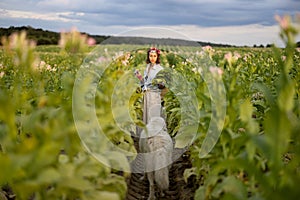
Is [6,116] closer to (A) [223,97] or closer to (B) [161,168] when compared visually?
(A) [223,97]

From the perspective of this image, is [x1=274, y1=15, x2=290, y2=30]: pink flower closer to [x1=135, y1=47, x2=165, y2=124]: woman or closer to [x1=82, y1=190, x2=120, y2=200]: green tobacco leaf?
[x1=82, y1=190, x2=120, y2=200]: green tobacco leaf

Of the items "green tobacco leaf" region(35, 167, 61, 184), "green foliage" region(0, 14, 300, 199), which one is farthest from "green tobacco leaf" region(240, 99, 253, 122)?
"green tobacco leaf" region(35, 167, 61, 184)

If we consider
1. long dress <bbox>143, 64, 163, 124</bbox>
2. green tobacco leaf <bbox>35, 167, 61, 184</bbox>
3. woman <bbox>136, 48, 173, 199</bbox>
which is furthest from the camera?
long dress <bbox>143, 64, 163, 124</bbox>

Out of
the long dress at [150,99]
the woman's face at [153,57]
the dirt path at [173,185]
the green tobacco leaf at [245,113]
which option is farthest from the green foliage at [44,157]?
the woman's face at [153,57]

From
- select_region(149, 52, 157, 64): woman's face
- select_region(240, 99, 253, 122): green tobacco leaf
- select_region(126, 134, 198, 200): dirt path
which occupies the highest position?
select_region(149, 52, 157, 64): woman's face

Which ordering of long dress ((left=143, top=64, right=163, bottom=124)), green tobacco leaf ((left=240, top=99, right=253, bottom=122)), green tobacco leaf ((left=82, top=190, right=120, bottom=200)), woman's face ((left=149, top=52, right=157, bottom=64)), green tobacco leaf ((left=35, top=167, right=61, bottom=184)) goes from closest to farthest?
green tobacco leaf ((left=35, top=167, right=61, bottom=184)), green tobacco leaf ((left=82, top=190, right=120, bottom=200)), green tobacco leaf ((left=240, top=99, right=253, bottom=122)), long dress ((left=143, top=64, right=163, bottom=124)), woman's face ((left=149, top=52, right=157, bottom=64))

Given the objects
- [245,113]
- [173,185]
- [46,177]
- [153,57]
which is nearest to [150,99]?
[153,57]

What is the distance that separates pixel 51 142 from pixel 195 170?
238cm

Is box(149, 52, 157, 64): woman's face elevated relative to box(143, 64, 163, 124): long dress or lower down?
elevated

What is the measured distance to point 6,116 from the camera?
8.68ft

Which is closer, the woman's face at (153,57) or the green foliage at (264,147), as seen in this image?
the green foliage at (264,147)

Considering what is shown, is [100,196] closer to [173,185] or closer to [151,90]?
[173,185]

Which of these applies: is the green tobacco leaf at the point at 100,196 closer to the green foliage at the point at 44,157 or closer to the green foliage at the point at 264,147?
the green foliage at the point at 44,157

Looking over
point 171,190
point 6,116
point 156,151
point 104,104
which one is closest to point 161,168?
point 156,151
